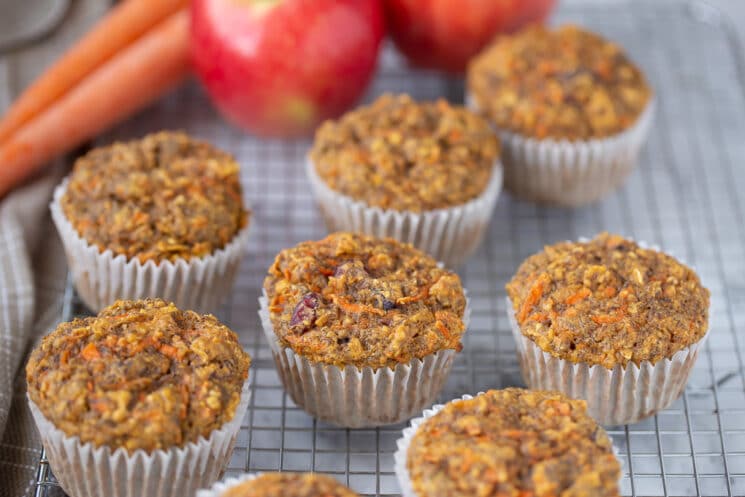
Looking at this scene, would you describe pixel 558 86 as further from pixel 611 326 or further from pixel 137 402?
pixel 137 402

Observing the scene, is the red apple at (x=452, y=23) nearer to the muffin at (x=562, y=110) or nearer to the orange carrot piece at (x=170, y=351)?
the muffin at (x=562, y=110)

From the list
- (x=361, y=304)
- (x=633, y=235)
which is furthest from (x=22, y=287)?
(x=633, y=235)

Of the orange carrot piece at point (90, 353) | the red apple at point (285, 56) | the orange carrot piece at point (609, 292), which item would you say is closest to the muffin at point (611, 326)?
the orange carrot piece at point (609, 292)

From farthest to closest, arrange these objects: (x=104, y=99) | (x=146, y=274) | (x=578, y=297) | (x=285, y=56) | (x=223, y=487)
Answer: (x=104, y=99) → (x=285, y=56) → (x=146, y=274) → (x=578, y=297) → (x=223, y=487)

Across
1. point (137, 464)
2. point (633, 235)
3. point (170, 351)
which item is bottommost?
point (633, 235)

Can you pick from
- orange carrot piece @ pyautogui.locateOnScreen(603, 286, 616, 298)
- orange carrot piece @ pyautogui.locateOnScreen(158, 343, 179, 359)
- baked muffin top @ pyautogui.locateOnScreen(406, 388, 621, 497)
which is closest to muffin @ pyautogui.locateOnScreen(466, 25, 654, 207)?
orange carrot piece @ pyautogui.locateOnScreen(603, 286, 616, 298)

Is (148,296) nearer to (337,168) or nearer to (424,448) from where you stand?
(337,168)

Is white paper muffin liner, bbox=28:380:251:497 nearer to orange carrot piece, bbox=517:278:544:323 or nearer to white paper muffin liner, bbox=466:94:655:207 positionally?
orange carrot piece, bbox=517:278:544:323
